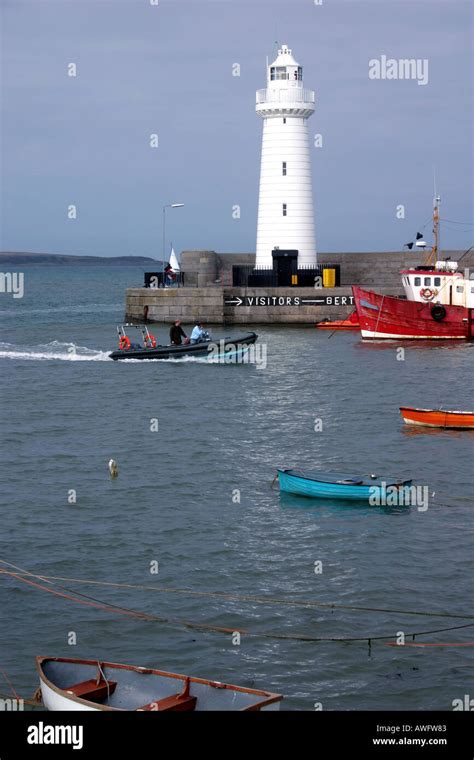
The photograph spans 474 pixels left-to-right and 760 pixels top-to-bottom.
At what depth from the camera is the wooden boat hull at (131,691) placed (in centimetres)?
1266

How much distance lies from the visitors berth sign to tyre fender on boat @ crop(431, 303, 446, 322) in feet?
28.5

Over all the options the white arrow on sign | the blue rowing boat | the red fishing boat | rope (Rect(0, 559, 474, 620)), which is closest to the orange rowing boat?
the blue rowing boat

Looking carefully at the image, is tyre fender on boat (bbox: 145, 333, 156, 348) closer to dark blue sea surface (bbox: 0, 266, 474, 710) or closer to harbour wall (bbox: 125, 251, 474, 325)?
dark blue sea surface (bbox: 0, 266, 474, 710)

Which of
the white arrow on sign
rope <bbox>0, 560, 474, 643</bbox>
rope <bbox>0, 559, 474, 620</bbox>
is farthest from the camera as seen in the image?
the white arrow on sign

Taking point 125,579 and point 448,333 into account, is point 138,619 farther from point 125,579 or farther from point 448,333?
point 448,333

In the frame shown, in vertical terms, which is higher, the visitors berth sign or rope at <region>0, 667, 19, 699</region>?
the visitors berth sign

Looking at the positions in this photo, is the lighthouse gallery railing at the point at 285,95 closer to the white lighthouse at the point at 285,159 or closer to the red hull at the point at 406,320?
the white lighthouse at the point at 285,159

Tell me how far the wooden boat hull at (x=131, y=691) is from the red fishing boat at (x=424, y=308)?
45540 mm

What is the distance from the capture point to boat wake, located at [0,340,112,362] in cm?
5352

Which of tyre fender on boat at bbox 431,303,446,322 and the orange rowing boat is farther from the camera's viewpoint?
tyre fender on boat at bbox 431,303,446,322

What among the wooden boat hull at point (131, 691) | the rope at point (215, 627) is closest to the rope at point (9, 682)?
the wooden boat hull at point (131, 691)

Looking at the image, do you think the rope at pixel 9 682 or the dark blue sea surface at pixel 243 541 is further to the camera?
the dark blue sea surface at pixel 243 541
